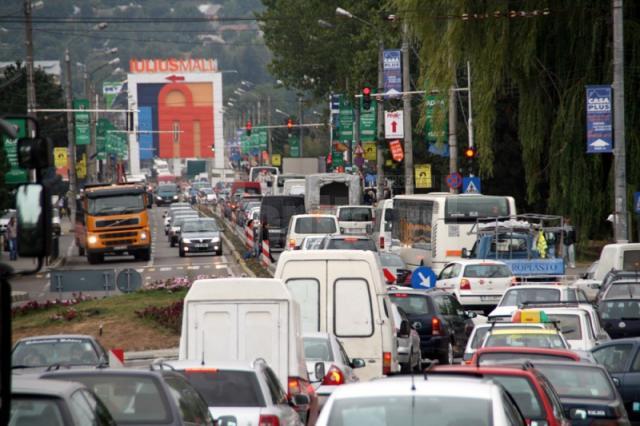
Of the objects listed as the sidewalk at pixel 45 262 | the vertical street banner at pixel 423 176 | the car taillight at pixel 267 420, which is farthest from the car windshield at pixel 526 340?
the vertical street banner at pixel 423 176

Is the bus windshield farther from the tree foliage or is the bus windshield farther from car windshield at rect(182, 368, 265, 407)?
car windshield at rect(182, 368, 265, 407)

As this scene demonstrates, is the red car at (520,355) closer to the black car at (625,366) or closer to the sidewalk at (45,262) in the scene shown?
the black car at (625,366)

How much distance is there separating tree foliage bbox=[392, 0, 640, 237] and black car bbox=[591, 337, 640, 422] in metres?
20.7

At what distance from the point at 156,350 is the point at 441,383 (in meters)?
21.4

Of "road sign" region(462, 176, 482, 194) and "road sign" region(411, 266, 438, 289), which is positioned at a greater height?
"road sign" region(462, 176, 482, 194)

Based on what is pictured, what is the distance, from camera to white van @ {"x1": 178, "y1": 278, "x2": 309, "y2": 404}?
1708cm

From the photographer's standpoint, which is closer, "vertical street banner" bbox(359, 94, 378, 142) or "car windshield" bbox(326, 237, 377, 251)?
"car windshield" bbox(326, 237, 377, 251)

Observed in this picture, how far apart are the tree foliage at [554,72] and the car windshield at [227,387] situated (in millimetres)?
28530

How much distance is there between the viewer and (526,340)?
20.6 m

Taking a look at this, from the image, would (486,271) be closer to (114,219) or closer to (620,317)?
(620,317)

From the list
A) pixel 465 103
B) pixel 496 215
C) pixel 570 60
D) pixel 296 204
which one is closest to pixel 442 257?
pixel 496 215

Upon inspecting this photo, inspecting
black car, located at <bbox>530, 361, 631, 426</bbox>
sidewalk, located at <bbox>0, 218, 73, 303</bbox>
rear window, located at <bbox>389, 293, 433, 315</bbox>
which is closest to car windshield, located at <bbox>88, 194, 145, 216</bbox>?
sidewalk, located at <bbox>0, 218, 73, 303</bbox>

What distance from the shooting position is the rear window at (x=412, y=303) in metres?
27.9

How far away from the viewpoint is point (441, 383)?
973 cm
